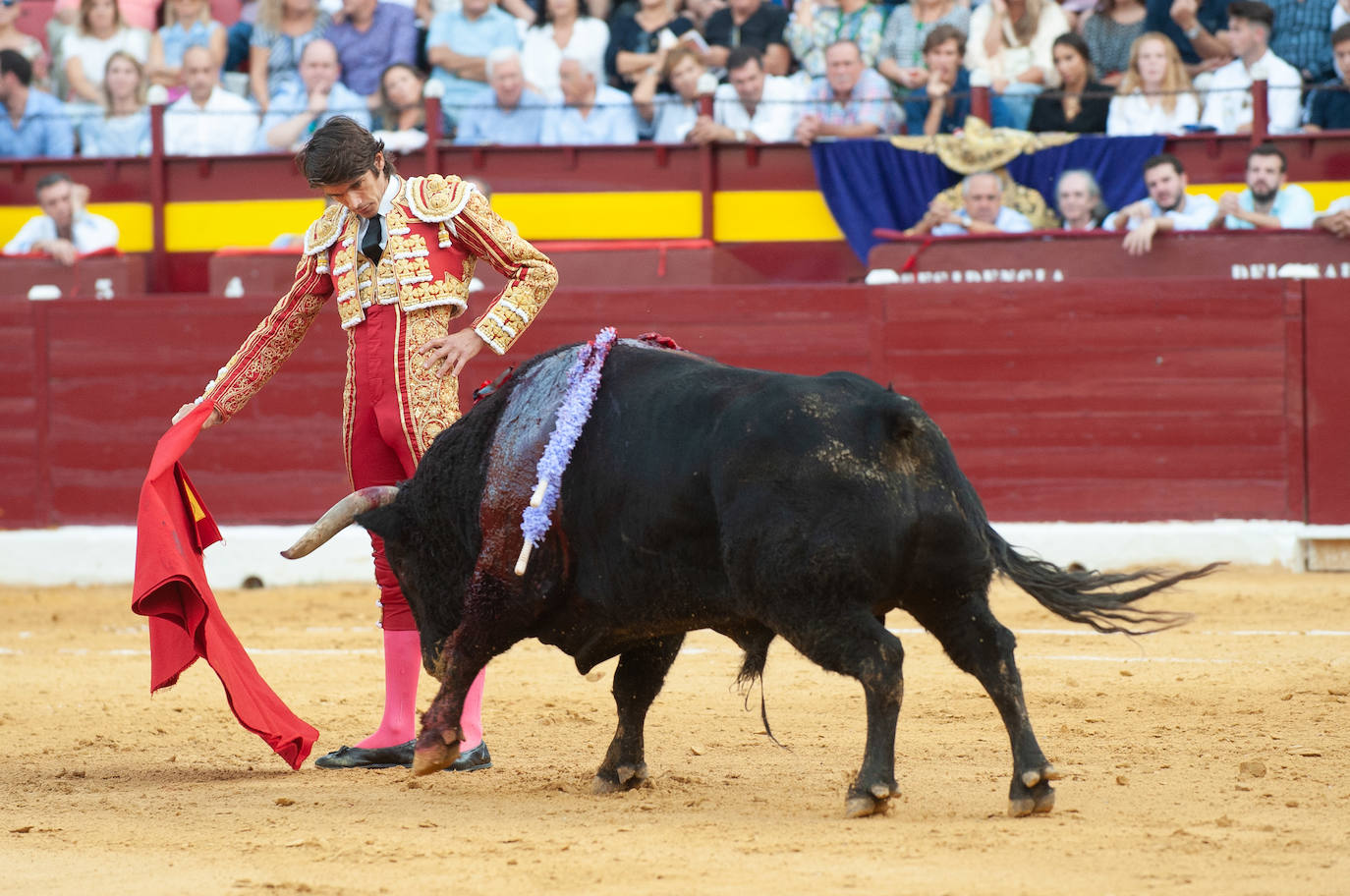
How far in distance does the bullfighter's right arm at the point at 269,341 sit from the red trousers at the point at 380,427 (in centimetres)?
19

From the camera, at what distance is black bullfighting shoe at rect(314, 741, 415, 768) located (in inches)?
159

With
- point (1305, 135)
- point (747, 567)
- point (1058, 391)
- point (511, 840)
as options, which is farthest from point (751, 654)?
point (1305, 135)

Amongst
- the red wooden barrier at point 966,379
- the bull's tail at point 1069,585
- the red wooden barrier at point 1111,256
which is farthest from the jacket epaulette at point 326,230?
the red wooden barrier at point 1111,256

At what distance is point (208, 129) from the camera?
29.5ft

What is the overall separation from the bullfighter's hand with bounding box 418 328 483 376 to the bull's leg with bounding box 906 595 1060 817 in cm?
121

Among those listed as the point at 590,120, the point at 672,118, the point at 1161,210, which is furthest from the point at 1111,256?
the point at 590,120

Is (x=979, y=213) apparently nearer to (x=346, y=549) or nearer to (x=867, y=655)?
(x=346, y=549)

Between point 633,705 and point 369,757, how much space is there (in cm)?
78

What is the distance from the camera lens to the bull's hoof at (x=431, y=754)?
3.52 metres

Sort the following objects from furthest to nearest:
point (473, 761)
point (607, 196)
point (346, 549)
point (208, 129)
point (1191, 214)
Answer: point (208, 129) → point (607, 196) → point (346, 549) → point (1191, 214) → point (473, 761)

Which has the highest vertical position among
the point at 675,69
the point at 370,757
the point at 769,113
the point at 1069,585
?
the point at 675,69

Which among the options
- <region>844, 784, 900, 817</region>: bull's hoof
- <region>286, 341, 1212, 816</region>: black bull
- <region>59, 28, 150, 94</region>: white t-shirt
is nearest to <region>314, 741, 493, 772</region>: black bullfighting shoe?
<region>286, 341, 1212, 816</region>: black bull

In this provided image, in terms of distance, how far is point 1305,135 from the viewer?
759 cm

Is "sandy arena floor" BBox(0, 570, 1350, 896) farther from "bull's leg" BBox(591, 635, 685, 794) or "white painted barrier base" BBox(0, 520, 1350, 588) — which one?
"white painted barrier base" BBox(0, 520, 1350, 588)
